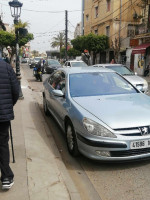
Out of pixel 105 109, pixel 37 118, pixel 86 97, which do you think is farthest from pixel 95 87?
pixel 37 118

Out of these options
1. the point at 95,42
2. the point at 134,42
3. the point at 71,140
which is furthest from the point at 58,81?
the point at 95,42

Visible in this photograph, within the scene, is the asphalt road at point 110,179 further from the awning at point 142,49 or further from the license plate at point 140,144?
the awning at point 142,49

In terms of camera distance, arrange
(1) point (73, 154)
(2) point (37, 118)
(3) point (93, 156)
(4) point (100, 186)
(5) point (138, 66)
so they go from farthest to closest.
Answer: (5) point (138, 66), (2) point (37, 118), (1) point (73, 154), (3) point (93, 156), (4) point (100, 186)

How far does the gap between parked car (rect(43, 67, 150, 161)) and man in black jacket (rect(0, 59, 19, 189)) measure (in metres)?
1.22

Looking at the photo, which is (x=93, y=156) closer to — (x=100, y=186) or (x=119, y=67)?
(x=100, y=186)

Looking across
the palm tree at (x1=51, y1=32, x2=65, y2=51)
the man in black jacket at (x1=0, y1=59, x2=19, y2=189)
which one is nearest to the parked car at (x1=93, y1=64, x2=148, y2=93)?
the man in black jacket at (x1=0, y1=59, x2=19, y2=189)

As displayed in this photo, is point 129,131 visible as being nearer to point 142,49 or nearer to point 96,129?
point 96,129

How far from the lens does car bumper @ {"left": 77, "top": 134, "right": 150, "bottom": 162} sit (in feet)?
11.0

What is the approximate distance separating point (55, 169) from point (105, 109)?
1223 millimetres

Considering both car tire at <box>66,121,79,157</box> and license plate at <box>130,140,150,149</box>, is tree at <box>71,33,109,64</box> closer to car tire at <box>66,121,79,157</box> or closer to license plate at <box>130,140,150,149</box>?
car tire at <box>66,121,79,157</box>

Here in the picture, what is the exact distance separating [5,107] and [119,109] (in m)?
1.85

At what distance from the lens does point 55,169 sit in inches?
141

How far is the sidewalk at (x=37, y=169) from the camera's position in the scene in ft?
9.45

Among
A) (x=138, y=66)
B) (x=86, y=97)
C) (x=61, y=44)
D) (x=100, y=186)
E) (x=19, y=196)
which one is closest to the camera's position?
(x=19, y=196)
